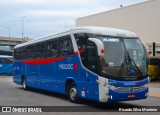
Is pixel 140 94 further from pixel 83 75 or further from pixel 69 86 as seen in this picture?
pixel 69 86

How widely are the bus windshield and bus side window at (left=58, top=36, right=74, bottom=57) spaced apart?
2097 mm

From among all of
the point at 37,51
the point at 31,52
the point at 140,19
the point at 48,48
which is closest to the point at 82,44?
the point at 48,48

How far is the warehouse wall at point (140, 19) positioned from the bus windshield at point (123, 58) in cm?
3257

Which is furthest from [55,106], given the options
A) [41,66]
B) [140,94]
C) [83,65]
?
[41,66]

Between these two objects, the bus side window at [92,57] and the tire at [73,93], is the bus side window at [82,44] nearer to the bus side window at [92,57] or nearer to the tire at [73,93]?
the bus side window at [92,57]

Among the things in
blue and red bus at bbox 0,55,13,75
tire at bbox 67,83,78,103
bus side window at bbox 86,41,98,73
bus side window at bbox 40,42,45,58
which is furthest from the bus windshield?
blue and red bus at bbox 0,55,13,75

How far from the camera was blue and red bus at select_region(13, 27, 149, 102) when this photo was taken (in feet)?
43.5

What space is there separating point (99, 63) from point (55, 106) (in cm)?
270

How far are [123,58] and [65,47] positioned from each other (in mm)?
3565

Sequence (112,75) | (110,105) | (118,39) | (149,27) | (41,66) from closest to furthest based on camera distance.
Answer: (112,75) → (118,39) → (110,105) → (41,66) → (149,27)

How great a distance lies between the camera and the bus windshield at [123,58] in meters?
13.4

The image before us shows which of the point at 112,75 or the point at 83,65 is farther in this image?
the point at 83,65

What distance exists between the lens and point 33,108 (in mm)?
13766

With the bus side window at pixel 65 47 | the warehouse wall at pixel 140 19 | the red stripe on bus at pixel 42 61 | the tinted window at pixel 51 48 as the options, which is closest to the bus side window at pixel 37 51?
the red stripe on bus at pixel 42 61
